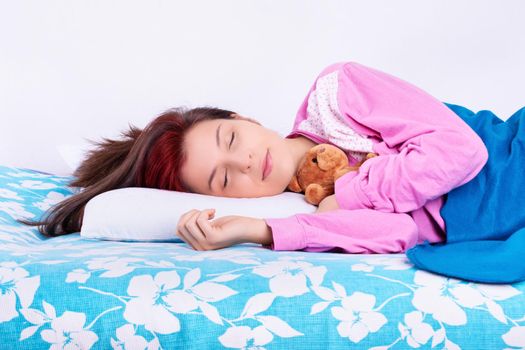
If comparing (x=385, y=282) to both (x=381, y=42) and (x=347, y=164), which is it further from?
(x=381, y=42)

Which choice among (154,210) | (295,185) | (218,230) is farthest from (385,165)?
(154,210)

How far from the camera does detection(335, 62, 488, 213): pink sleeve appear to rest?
1800 mm

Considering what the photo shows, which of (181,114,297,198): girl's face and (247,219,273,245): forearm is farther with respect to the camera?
(181,114,297,198): girl's face

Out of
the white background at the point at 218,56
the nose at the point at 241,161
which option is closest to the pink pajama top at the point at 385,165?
the nose at the point at 241,161

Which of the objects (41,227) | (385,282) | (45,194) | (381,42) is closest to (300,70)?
(381,42)

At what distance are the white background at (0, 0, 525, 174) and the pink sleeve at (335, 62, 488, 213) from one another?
4.28 feet

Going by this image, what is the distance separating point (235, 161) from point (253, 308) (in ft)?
2.30

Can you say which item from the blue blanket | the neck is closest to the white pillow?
the neck

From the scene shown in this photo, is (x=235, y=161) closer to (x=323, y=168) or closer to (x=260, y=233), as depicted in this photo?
(x=323, y=168)

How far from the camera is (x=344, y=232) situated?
5.81ft

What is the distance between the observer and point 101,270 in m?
1.49

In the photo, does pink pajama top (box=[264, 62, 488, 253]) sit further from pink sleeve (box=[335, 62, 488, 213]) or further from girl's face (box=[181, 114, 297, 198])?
girl's face (box=[181, 114, 297, 198])

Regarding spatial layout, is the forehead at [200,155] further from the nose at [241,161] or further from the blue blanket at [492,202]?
the blue blanket at [492,202]

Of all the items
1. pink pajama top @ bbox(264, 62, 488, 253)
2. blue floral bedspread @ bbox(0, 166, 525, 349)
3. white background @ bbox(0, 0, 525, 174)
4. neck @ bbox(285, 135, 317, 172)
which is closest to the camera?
blue floral bedspread @ bbox(0, 166, 525, 349)
